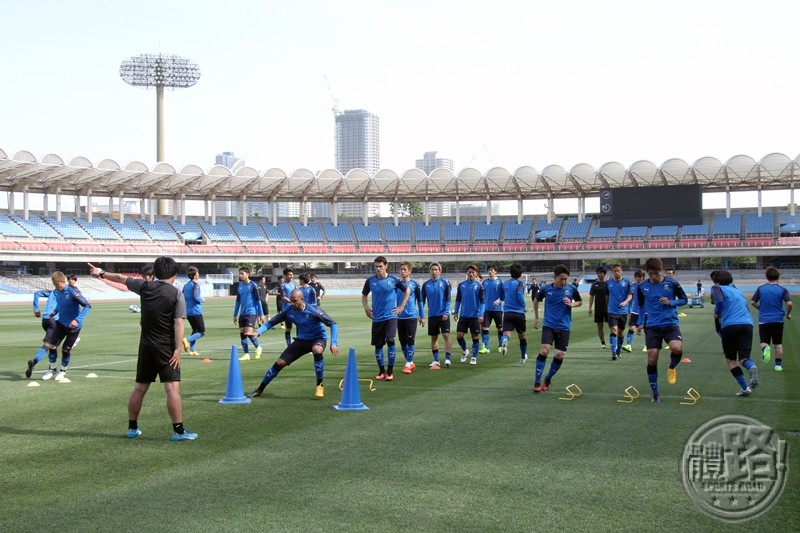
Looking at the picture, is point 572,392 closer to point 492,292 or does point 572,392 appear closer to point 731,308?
point 731,308

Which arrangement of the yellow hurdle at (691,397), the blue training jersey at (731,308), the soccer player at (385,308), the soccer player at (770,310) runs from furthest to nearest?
the soccer player at (770,310) < the soccer player at (385,308) < the blue training jersey at (731,308) < the yellow hurdle at (691,397)

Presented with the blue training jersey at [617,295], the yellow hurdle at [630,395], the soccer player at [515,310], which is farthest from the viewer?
the blue training jersey at [617,295]

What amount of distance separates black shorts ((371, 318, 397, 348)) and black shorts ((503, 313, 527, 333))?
11.8 ft

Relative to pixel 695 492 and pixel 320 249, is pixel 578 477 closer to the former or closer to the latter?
pixel 695 492

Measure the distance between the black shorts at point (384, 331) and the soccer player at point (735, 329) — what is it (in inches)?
218

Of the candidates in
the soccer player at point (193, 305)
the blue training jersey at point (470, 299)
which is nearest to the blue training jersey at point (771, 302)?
the blue training jersey at point (470, 299)

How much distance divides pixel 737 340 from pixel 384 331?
5.94 meters

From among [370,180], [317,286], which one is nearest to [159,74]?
[370,180]

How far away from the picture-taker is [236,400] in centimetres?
1123

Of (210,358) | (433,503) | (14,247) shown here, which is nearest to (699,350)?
(210,358)

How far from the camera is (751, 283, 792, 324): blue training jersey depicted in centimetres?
1440

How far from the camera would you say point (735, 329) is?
11.7 m

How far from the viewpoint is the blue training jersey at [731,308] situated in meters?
11.8

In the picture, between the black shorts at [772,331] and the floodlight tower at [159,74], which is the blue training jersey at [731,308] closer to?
the black shorts at [772,331]
